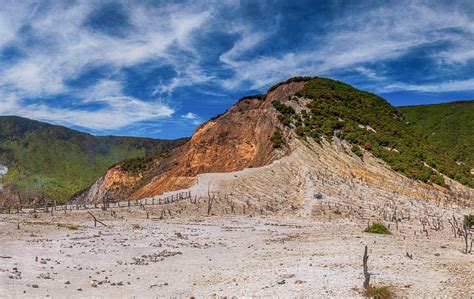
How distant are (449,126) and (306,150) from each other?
74594mm

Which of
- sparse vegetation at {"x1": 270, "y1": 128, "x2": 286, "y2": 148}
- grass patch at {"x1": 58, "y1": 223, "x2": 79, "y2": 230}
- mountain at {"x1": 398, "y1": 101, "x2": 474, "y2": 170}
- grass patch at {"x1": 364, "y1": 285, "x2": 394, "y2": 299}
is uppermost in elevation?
mountain at {"x1": 398, "y1": 101, "x2": 474, "y2": 170}

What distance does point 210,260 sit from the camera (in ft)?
60.8

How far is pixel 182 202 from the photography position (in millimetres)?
36188

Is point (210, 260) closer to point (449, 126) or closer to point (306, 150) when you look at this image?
point (306, 150)

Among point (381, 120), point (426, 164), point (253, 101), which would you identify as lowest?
point (426, 164)

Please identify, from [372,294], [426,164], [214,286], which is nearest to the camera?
[372,294]

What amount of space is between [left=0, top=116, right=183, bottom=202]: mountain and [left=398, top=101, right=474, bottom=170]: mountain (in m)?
92.7

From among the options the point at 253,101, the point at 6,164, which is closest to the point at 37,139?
the point at 6,164

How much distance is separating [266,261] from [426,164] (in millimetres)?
38803

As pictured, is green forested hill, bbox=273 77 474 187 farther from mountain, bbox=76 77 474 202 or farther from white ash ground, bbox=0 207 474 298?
white ash ground, bbox=0 207 474 298

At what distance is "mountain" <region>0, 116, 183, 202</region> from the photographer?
146 m

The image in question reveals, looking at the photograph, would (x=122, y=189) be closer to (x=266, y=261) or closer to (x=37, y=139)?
(x=266, y=261)

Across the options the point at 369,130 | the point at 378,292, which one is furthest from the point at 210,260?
the point at 369,130

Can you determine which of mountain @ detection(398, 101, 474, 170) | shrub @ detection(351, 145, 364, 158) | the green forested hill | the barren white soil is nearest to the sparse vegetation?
the green forested hill
